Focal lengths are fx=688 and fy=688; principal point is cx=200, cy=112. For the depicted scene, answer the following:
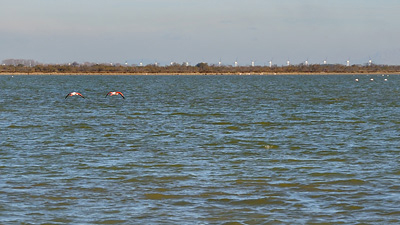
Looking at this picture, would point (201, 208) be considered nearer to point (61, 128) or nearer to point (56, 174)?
point (56, 174)

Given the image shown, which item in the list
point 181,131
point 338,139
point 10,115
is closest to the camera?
point 338,139

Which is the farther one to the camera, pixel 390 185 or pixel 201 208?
pixel 390 185

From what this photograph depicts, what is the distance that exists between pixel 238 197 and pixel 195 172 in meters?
4.00

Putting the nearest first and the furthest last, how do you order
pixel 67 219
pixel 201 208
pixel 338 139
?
pixel 67 219 < pixel 201 208 < pixel 338 139

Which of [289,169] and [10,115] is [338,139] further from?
[10,115]

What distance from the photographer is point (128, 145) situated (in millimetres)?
29203

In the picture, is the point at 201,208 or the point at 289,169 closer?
the point at 201,208

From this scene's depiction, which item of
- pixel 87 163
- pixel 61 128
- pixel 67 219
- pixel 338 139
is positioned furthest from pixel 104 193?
pixel 61 128

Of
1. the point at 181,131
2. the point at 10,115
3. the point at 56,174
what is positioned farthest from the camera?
the point at 10,115

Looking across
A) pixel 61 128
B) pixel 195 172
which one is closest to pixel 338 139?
pixel 195 172

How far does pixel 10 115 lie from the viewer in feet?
158

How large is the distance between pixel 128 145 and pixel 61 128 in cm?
955

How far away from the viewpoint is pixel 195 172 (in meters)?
21.4

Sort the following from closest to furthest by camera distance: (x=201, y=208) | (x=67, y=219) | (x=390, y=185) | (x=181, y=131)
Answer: (x=67, y=219) → (x=201, y=208) → (x=390, y=185) → (x=181, y=131)
